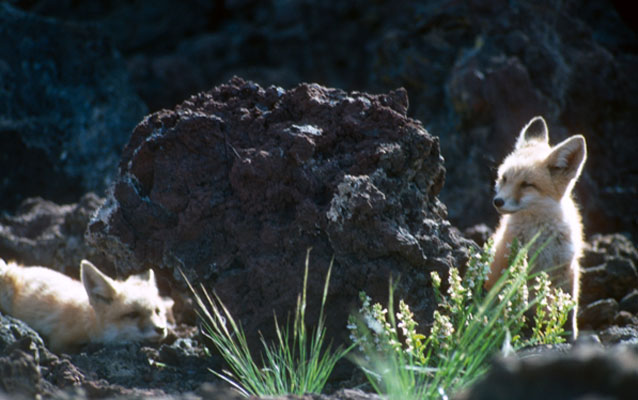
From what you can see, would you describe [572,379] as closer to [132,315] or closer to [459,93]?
[132,315]

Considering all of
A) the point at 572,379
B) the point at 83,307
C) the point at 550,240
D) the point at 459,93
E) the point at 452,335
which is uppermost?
the point at 459,93

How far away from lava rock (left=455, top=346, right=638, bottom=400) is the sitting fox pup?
154 inches

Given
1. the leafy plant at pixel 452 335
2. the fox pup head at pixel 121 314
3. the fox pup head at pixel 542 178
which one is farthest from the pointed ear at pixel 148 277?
the fox pup head at pixel 542 178

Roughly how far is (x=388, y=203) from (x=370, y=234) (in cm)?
26

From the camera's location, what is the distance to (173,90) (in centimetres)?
1192

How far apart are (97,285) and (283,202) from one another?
1.84 meters

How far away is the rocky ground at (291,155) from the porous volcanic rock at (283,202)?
0.05 ft

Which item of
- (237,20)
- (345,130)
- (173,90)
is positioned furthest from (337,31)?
(345,130)

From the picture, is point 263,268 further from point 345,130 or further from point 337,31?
point 337,31

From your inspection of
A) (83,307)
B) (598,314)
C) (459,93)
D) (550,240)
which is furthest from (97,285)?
(459,93)

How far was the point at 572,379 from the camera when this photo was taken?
2.50 m

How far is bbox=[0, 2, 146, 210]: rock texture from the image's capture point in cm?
858

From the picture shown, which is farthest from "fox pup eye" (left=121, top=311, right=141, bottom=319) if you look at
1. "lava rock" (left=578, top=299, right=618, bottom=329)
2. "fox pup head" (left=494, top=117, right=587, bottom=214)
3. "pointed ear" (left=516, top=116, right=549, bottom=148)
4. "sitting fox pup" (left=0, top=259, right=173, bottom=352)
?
Answer: "lava rock" (left=578, top=299, right=618, bottom=329)

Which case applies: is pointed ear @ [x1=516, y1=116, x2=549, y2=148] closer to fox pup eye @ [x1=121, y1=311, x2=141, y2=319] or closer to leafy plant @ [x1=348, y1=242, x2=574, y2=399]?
leafy plant @ [x1=348, y1=242, x2=574, y2=399]
